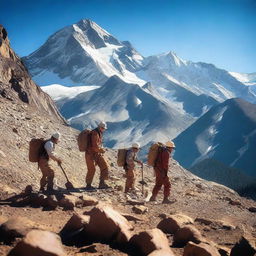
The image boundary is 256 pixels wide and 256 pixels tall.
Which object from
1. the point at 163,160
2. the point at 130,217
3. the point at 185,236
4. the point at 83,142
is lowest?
the point at 130,217

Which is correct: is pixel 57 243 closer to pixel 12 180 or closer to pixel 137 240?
pixel 137 240

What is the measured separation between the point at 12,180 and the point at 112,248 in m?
7.14

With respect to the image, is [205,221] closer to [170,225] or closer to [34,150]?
[170,225]

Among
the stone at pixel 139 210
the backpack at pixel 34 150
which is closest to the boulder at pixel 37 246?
the stone at pixel 139 210

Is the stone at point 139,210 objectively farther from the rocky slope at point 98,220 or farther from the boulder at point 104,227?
the boulder at point 104,227

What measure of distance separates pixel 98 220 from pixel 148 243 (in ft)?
4.01

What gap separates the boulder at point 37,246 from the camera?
546 centimetres

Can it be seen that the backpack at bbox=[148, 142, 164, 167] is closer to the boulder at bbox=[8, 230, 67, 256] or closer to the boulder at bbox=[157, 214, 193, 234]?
the boulder at bbox=[157, 214, 193, 234]

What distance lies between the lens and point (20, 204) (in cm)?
992

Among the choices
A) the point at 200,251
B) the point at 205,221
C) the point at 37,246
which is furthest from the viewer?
the point at 205,221

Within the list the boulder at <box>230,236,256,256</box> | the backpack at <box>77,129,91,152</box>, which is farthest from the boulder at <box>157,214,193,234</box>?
the backpack at <box>77,129,91,152</box>

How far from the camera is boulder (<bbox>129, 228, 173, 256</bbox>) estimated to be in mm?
6367

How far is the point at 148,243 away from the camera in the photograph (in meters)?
6.44

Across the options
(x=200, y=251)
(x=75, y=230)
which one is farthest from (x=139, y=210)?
(x=200, y=251)
